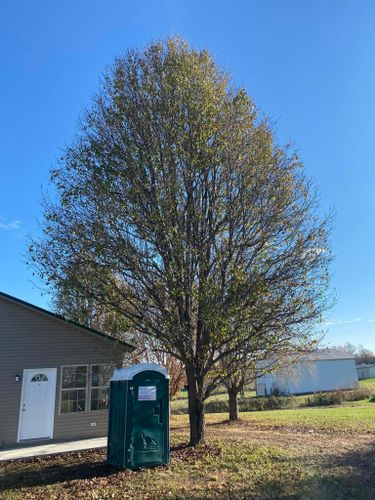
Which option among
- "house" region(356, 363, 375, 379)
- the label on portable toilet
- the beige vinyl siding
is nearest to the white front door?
the beige vinyl siding

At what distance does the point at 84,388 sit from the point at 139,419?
7238 millimetres

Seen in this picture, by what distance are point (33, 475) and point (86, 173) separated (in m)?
7.47

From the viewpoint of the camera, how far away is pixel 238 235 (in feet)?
37.4

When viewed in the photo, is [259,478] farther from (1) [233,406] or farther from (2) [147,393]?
(1) [233,406]

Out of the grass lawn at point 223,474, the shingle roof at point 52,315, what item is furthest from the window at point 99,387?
the grass lawn at point 223,474

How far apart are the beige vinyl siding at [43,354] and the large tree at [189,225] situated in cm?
428

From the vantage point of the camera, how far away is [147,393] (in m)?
9.20

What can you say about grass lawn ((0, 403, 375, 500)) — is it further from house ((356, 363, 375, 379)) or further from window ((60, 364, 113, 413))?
house ((356, 363, 375, 379))

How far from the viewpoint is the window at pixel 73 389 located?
596 inches

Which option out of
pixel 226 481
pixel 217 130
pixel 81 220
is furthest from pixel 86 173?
pixel 226 481

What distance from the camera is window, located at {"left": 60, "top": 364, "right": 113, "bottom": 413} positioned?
15195 millimetres

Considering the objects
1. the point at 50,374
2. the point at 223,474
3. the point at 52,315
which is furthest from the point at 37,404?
the point at 223,474

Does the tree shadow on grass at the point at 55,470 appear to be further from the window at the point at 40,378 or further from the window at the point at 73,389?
the window at the point at 40,378

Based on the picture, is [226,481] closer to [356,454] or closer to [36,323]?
[356,454]
